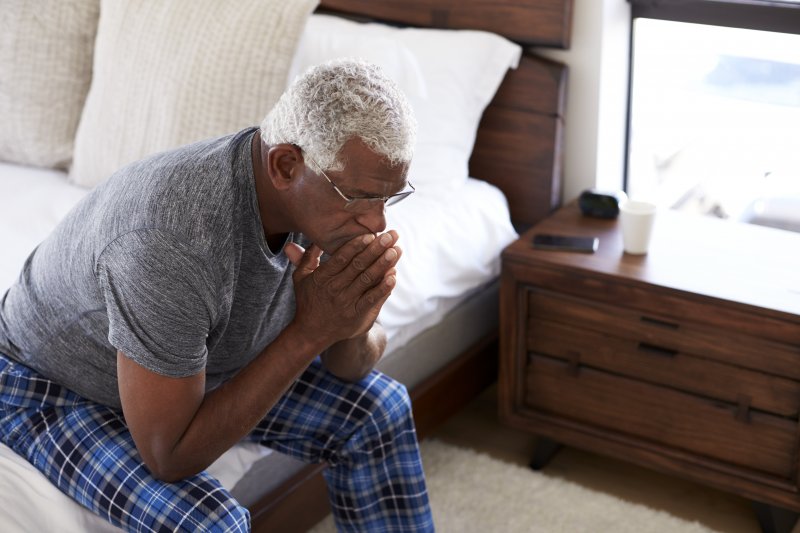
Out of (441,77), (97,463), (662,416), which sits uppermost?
(441,77)

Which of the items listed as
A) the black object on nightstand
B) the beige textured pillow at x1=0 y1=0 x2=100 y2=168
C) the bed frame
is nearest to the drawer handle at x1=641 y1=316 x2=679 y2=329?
the black object on nightstand

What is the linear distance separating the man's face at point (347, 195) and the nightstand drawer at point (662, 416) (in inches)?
32.4

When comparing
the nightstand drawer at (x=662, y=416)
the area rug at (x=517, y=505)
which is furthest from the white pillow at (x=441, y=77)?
the area rug at (x=517, y=505)

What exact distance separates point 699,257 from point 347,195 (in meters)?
0.93

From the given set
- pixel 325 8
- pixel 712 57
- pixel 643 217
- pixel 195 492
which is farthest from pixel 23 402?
pixel 712 57

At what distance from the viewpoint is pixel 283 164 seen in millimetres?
1287

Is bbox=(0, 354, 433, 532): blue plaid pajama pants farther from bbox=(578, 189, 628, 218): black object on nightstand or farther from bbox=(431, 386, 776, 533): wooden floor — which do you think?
bbox=(578, 189, 628, 218): black object on nightstand

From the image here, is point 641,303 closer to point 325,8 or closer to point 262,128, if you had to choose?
point 262,128

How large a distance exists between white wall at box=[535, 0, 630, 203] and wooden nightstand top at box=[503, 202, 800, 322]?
0.56 feet

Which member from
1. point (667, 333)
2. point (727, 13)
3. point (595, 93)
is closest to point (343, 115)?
point (667, 333)

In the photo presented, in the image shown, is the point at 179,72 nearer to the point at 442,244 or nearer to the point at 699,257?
the point at 442,244

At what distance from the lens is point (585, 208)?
7.07 feet

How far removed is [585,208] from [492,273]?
0.80 feet

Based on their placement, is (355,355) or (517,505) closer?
(355,355)
